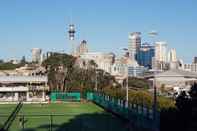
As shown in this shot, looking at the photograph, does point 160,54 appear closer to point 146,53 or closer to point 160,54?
point 160,54

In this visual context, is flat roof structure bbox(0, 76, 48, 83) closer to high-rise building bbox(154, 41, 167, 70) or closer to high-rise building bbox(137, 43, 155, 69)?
high-rise building bbox(137, 43, 155, 69)

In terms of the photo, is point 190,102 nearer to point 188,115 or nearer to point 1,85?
point 188,115

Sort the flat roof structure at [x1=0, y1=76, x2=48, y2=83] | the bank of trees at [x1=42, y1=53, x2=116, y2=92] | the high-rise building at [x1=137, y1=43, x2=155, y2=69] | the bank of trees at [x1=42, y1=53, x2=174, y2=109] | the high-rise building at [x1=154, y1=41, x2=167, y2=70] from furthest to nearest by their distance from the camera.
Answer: the bank of trees at [x1=42, y1=53, x2=116, y2=92] < the bank of trees at [x1=42, y1=53, x2=174, y2=109] < the flat roof structure at [x1=0, y1=76, x2=48, y2=83] < the high-rise building at [x1=154, y1=41, x2=167, y2=70] < the high-rise building at [x1=137, y1=43, x2=155, y2=69]

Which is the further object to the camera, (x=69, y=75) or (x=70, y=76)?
(x=69, y=75)

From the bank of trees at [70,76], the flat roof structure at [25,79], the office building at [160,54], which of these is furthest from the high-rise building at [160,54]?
the flat roof structure at [25,79]

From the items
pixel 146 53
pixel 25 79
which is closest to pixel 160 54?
pixel 25 79

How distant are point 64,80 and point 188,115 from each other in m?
80.6

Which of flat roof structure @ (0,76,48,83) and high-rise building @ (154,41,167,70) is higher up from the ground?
high-rise building @ (154,41,167,70)

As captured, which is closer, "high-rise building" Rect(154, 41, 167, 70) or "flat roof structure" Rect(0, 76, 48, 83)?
"high-rise building" Rect(154, 41, 167, 70)

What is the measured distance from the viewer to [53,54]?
112 m

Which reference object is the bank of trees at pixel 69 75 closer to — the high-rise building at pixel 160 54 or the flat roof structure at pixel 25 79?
the flat roof structure at pixel 25 79

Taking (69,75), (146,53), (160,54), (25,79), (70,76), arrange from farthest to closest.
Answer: (69,75), (70,76), (160,54), (25,79), (146,53)

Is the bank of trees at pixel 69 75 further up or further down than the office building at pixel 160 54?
further down

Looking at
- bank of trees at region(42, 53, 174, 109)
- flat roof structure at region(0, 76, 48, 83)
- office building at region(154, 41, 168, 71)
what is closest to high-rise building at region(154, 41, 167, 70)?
office building at region(154, 41, 168, 71)
